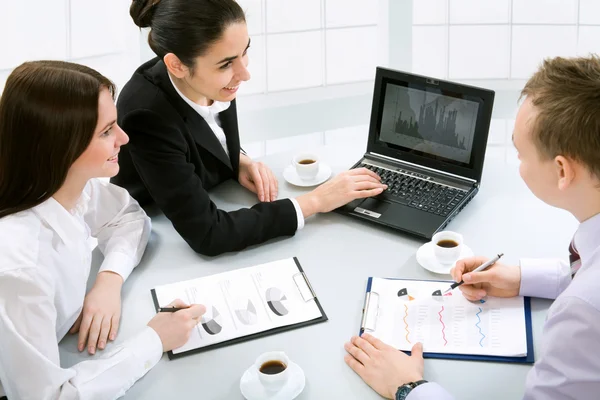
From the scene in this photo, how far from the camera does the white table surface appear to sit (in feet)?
4.69

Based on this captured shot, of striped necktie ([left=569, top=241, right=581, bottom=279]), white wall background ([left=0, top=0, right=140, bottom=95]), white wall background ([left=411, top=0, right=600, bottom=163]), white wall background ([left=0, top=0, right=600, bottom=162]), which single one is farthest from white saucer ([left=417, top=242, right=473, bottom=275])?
white wall background ([left=0, top=0, right=140, bottom=95])

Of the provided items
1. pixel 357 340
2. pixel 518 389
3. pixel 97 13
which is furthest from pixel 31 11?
pixel 518 389

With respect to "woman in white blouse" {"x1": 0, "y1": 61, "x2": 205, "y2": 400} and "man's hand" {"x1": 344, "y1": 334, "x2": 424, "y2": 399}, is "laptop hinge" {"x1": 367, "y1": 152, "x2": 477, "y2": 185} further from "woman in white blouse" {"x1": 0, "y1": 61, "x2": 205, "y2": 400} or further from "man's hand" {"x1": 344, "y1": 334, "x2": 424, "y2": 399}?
"woman in white blouse" {"x1": 0, "y1": 61, "x2": 205, "y2": 400}

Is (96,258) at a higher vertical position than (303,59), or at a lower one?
lower

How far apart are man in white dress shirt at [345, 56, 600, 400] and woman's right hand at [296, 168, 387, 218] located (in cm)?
53

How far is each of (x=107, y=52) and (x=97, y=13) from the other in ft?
0.52

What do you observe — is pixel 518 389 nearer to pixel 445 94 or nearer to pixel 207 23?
pixel 445 94

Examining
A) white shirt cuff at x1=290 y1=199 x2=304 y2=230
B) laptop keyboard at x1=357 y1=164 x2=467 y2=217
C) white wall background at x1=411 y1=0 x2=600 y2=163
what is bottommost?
white shirt cuff at x1=290 y1=199 x2=304 y2=230

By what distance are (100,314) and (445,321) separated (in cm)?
75

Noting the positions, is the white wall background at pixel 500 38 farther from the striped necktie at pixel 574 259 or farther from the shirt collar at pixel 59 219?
the shirt collar at pixel 59 219

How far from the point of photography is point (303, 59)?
128 inches

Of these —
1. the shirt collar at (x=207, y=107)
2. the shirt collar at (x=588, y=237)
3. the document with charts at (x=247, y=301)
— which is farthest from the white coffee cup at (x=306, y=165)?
the shirt collar at (x=588, y=237)

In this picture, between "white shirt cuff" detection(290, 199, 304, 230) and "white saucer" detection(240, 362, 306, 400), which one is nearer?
"white saucer" detection(240, 362, 306, 400)

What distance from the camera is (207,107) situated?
207cm
